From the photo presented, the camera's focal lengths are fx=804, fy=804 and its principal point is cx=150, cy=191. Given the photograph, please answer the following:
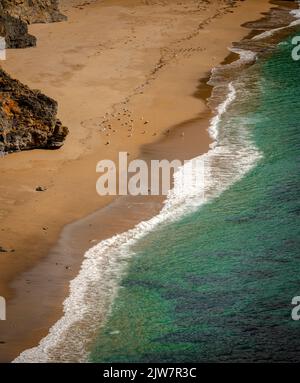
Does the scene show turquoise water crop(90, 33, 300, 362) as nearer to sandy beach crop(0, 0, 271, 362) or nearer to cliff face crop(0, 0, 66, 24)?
sandy beach crop(0, 0, 271, 362)

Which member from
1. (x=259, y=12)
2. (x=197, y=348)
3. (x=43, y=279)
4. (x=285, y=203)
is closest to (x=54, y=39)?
(x=259, y=12)
